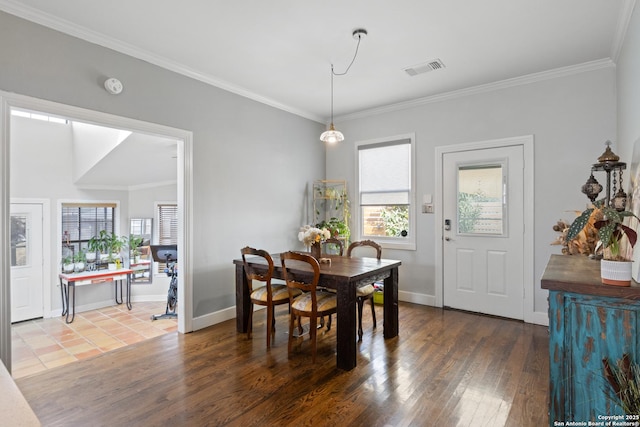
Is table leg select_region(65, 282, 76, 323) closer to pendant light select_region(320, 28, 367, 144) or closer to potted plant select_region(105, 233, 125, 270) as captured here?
potted plant select_region(105, 233, 125, 270)

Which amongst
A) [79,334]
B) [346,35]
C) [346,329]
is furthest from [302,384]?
[79,334]

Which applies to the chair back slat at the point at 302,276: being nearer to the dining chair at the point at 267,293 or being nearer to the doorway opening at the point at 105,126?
the dining chair at the point at 267,293

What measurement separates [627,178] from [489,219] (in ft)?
4.89

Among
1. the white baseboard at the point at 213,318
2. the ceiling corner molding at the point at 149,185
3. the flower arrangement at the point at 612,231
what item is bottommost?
the white baseboard at the point at 213,318

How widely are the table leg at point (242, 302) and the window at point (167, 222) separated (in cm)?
307

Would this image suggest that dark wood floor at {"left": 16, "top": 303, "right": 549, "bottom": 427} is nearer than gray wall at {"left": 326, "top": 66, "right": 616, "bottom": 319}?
Yes

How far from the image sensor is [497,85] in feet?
13.0

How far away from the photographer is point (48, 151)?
5047 millimetres

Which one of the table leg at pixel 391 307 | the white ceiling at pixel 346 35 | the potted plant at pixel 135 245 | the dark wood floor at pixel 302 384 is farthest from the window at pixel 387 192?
the potted plant at pixel 135 245

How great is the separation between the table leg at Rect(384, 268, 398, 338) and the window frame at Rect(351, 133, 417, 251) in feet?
4.46

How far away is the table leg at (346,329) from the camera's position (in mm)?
2738

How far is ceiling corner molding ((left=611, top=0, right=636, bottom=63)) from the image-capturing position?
246 cm

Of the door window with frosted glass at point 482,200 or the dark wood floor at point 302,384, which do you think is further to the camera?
the door window with frosted glass at point 482,200

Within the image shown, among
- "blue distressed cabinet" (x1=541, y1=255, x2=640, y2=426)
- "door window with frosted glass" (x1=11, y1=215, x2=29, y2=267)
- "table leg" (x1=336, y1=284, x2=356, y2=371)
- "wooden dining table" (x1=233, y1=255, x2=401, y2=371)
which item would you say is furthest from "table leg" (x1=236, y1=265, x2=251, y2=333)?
"door window with frosted glass" (x1=11, y1=215, x2=29, y2=267)
